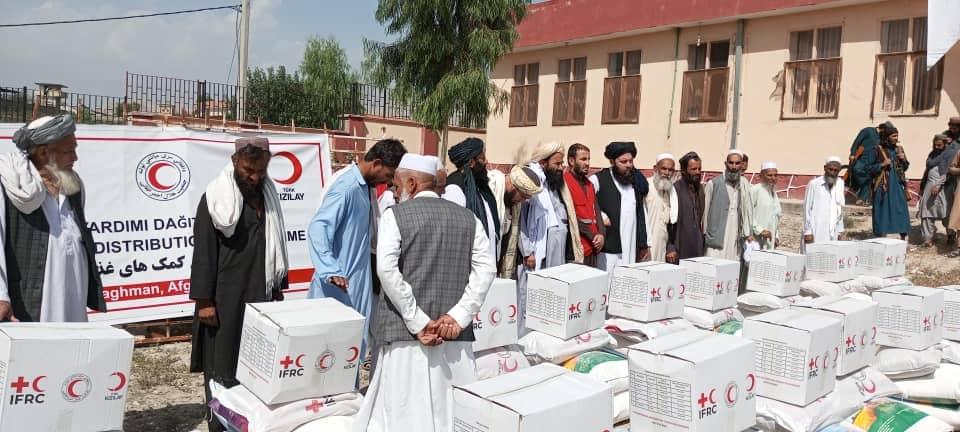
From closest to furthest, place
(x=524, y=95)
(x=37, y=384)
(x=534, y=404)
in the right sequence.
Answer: (x=534, y=404) < (x=37, y=384) < (x=524, y=95)

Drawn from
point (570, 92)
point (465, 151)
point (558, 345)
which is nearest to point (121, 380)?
point (558, 345)

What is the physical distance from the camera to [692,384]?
2807mm

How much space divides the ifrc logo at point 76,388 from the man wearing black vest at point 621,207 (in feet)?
13.0

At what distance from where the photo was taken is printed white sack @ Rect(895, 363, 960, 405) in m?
4.32

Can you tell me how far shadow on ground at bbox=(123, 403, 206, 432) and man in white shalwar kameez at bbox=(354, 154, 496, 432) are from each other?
1.40m

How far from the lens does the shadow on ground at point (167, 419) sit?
3.99 metres

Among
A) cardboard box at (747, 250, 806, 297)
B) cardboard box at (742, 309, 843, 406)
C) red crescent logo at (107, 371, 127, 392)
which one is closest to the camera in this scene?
red crescent logo at (107, 371, 127, 392)

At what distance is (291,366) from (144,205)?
290 cm

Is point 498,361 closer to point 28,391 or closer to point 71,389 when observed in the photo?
point 71,389

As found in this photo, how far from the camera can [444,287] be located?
3055 millimetres

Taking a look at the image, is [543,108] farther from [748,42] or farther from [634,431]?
[634,431]

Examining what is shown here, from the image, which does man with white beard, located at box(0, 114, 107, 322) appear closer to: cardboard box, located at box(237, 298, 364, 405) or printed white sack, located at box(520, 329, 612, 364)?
cardboard box, located at box(237, 298, 364, 405)

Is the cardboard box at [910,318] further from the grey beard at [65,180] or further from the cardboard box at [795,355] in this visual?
the grey beard at [65,180]

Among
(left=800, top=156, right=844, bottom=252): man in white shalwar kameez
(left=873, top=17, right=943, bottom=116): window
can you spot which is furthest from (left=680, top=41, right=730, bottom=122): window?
(left=800, top=156, right=844, bottom=252): man in white shalwar kameez
